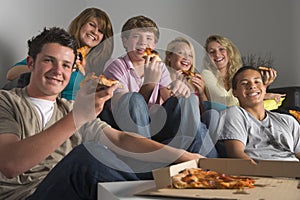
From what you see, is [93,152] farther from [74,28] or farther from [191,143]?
[74,28]

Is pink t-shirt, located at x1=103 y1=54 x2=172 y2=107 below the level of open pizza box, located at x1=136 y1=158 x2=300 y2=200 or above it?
above

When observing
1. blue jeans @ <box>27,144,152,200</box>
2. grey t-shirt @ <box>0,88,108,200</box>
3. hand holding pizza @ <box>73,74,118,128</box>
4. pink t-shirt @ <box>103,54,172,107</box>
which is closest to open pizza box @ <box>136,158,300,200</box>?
blue jeans @ <box>27,144,152,200</box>

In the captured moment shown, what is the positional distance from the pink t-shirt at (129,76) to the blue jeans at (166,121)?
129 mm

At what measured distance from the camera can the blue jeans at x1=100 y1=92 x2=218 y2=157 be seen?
1.50m

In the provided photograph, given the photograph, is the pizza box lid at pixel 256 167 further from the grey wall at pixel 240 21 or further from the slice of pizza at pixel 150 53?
the grey wall at pixel 240 21

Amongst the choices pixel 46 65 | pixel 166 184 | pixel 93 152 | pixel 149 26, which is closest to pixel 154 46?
pixel 149 26

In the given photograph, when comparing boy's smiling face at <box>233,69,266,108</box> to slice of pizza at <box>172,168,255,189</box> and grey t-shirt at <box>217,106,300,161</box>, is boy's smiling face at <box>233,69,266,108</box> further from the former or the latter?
slice of pizza at <box>172,168,255,189</box>

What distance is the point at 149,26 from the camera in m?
2.06

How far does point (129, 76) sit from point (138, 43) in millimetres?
131

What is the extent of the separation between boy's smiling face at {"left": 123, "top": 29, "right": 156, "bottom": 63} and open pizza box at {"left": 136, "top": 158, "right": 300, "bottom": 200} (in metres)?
0.73

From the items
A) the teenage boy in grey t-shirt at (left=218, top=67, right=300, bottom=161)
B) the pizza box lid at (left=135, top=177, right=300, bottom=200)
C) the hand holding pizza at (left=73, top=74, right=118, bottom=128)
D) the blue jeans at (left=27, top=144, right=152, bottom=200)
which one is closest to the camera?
the pizza box lid at (left=135, top=177, right=300, bottom=200)

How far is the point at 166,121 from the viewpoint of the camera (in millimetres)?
1635

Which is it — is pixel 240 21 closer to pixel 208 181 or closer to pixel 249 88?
pixel 249 88

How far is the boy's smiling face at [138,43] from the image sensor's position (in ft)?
5.92
